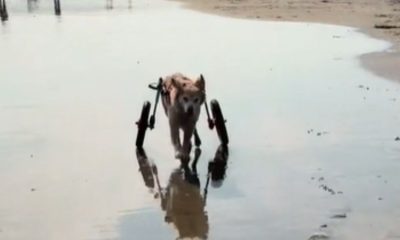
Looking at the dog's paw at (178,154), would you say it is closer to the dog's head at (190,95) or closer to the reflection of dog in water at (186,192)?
the reflection of dog in water at (186,192)

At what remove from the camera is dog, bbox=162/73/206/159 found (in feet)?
31.6

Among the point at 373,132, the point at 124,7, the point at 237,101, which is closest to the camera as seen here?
the point at 373,132

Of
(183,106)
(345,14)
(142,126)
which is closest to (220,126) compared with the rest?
(142,126)

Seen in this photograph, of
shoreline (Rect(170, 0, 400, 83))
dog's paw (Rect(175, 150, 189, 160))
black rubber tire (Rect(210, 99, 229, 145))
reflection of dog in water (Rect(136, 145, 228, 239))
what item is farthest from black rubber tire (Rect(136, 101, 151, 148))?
shoreline (Rect(170, 0, 400, 83))

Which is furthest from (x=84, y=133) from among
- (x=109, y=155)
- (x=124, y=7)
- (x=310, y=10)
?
(x=124, y=7)

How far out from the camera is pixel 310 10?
136 ft

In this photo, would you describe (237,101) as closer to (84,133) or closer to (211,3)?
(84,133)

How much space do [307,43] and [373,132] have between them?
1396 centimetres

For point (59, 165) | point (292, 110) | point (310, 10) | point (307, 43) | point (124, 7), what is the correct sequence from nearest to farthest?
1. point (59, 165)
2. point (292, 110)
3. point (307, 43)
4. point (310, 10)
5. point (124, 7)

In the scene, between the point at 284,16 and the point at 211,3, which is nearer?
the point at 284,16

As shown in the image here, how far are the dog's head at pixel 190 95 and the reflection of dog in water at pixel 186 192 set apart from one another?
2.75ft

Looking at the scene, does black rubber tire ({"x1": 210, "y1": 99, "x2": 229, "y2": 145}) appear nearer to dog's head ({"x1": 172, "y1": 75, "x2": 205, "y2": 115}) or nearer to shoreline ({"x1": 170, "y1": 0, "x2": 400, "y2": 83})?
dog's head ({"x1": 172, "y1": 75, "x2": 205, "y2": 115})

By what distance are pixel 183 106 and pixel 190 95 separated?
216mm

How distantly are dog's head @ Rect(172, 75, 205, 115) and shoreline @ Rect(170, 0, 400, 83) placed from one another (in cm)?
817
